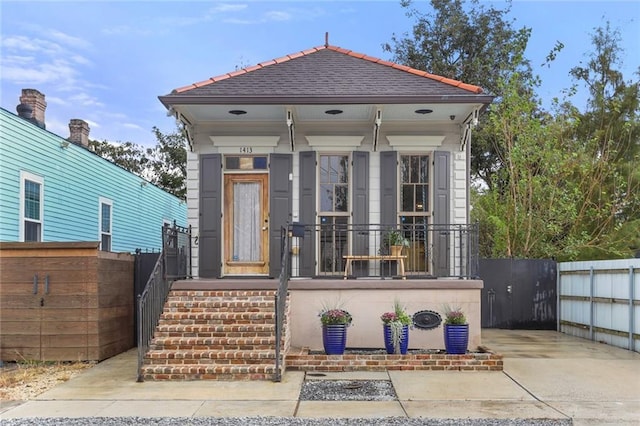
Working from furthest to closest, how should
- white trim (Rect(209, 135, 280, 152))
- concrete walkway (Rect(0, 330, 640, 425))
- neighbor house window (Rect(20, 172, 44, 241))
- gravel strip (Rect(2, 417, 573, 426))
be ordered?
neighbor house window (Rect(20, 172, 44, 241)), white trim (Rect(209, 135, 280, 152)), concrete walkway (Rect(0, 330, 640, 425)), gravel strip (Rect(2, 417, 573, 426))

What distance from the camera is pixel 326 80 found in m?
10.2

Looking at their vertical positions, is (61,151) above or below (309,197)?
above

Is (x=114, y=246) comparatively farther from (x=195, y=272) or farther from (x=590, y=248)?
(x=590, y=248)

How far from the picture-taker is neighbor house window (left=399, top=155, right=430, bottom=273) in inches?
402

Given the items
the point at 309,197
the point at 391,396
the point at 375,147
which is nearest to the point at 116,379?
the point at 391,396

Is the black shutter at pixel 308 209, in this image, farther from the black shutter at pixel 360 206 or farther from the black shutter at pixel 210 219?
the black shutter at pixel 210 219

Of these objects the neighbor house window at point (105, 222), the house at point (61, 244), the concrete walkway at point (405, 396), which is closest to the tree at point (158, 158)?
the house at point (61, 244)

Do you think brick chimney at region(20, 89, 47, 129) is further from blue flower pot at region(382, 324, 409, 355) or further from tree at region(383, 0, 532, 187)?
tree at region(383, 0, 532, 187)

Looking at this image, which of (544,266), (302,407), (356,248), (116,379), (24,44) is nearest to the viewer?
(302,407)

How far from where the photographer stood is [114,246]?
15.8 metres

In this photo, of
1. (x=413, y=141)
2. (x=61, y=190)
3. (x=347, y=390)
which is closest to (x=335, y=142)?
(x=413, y=141)

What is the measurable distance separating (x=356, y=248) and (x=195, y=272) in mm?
2763

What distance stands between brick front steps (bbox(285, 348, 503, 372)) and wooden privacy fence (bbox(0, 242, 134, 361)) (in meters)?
2.95

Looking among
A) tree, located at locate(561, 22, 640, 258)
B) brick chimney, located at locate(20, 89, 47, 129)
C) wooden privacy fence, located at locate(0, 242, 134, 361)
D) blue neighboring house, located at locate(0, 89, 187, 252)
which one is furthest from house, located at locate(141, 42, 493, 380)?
tree, located at locate(561, 22, 640, 258)
